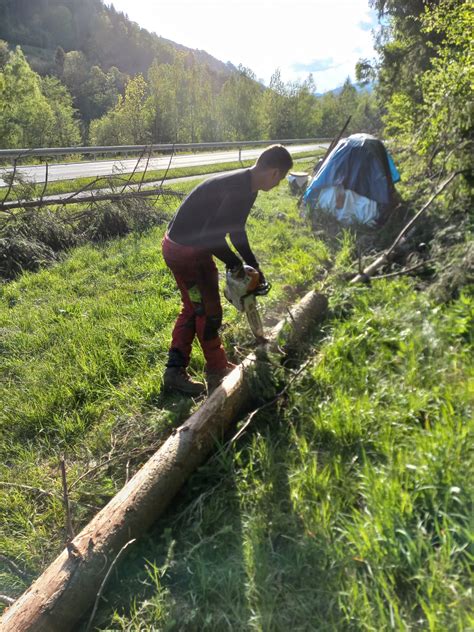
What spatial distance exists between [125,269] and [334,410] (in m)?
4.08

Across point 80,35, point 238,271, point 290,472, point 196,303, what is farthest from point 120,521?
point 80,35

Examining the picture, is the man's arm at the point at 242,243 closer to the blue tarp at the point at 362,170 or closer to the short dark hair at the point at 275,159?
the short dark hair at the point at 275,159

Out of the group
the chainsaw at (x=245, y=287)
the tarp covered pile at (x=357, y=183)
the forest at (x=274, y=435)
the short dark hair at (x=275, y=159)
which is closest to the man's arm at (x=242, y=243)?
the chainsaw at (x=245, y=287)

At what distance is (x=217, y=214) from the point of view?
2555mm

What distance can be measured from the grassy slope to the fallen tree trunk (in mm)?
137

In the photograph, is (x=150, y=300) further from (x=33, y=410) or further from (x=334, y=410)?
(x=334, y=410)

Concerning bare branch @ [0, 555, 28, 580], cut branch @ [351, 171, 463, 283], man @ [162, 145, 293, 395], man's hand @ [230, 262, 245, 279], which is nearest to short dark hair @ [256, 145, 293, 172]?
man @ [162, 145, 293, 395]

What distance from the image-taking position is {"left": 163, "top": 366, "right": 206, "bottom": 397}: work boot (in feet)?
9.55

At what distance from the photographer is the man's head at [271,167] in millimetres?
2549

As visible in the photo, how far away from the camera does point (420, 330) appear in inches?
115

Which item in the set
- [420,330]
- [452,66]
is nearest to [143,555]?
[420,330]

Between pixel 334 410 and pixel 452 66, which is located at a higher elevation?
pixel 452 66

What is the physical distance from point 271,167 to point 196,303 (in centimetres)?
111

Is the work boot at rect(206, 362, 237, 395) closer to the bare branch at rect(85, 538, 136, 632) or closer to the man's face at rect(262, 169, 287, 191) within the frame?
the bare branch at rect(85, 538, 136, 632)
